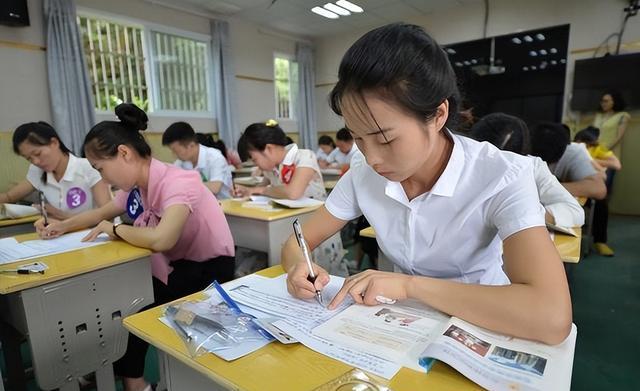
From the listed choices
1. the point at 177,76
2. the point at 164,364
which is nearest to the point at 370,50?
the point at 164,364

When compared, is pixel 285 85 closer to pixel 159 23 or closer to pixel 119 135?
pixel 159 23

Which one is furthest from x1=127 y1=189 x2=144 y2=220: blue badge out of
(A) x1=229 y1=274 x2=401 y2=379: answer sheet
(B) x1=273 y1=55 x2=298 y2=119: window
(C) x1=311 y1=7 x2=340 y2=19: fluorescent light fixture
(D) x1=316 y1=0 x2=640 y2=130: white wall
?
(B) x1=273 y1=55 x2=298 y2=119: window

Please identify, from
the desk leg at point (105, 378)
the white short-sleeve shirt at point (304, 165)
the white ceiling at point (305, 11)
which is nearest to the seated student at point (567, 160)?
the white short-sleeve shirt at point (304, 165)

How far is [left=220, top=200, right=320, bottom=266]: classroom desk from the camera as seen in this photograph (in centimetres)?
202

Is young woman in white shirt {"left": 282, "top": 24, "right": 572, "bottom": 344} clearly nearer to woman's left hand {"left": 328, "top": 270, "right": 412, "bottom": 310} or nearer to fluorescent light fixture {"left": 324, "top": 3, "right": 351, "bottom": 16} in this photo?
woman's left hand {"left": 328, "top": 270, "right": 412, "bottom": 310}

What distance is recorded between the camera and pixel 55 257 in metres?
1.35

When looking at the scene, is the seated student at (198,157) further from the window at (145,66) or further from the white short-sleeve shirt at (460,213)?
the white short-sleeve shirt at (460,213)

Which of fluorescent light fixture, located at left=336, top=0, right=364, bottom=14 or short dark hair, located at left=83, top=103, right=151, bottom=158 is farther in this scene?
fluorescent light fixture, located at left=336, top=0, right=364, bottom=14

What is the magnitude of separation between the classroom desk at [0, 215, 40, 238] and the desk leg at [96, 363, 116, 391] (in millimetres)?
1400

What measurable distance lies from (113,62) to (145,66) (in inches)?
15.6

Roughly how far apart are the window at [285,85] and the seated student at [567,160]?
17.8ft

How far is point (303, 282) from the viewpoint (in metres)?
0.83

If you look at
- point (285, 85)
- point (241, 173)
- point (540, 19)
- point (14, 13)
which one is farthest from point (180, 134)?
point (540, 19)

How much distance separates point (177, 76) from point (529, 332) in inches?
229
